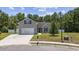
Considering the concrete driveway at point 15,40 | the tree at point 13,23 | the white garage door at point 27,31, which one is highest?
the tree at point 13,23

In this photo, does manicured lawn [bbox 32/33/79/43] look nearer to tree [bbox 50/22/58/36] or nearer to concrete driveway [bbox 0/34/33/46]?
tree [bbox 50/22/58/36]

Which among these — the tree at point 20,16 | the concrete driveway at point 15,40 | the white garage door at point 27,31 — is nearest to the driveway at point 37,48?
the concrete driveway at point 15,40

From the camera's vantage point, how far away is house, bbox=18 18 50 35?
8.37m

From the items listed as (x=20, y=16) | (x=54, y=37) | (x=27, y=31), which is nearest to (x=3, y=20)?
(x=20, y=16)

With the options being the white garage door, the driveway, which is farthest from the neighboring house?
the driveway

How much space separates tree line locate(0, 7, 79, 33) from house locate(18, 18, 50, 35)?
5.3 inches

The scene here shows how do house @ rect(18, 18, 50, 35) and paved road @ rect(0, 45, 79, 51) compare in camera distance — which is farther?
house @ rect(18, 18, 50, 35)

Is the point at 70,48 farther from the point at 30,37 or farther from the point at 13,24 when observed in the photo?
the point at 13,24

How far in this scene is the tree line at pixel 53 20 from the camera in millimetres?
8117

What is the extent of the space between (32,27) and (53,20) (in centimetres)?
74

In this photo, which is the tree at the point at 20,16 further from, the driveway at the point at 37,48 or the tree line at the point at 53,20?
the driveway at the point at 37,48

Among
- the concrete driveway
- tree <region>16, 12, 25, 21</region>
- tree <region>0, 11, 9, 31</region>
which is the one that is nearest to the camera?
tree <region>0, 11, 9, 31</region>

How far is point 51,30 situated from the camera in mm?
8422
